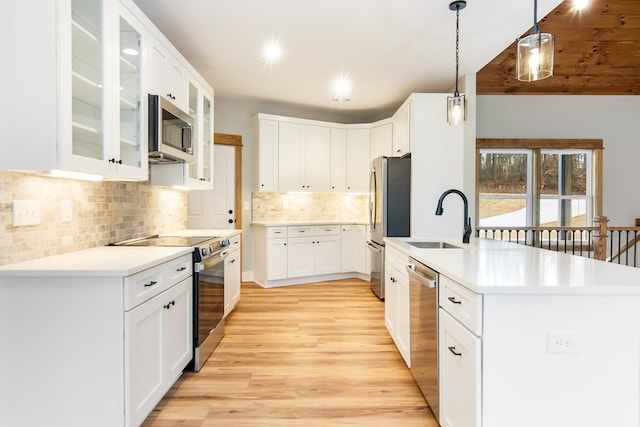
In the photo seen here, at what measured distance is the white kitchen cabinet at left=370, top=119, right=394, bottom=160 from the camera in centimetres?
511

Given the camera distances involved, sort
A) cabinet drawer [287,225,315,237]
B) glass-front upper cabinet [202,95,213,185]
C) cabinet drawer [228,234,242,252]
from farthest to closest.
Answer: cabinet drawer [287,225,315,237] → glass-front upper cabinet [202,95,213,185] → cabinet drawer [228,234,242,252]

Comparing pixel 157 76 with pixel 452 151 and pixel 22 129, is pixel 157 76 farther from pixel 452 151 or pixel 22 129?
pixel 452 151

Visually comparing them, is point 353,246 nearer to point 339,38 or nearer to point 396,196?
Answer: point 396,196

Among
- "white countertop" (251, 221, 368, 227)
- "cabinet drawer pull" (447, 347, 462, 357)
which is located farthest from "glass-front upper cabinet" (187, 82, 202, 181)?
"cabinet drawer pull" (447, 347, 462, 357)

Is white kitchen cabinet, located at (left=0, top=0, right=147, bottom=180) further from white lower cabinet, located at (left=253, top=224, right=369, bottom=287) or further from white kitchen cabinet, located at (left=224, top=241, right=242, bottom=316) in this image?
white lower cabinet, located at (left=253, top=224, right=369, bottom=287)

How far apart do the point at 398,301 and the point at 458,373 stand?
1160 millimetres

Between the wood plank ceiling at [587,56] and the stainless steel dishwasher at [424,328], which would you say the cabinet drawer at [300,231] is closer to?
the stainless steel dishwasher at [424,328]

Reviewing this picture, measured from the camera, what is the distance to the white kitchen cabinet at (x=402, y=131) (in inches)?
166

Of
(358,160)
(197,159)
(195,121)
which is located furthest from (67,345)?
(358,160)

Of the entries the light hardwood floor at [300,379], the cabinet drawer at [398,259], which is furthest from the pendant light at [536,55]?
the light hardwood floor at [300,379]

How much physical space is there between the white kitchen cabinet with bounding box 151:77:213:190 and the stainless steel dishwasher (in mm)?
2052

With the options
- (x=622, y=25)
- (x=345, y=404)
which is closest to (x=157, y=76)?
(x=345, y=404)

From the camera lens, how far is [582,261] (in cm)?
189

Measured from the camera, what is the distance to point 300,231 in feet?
17.0
